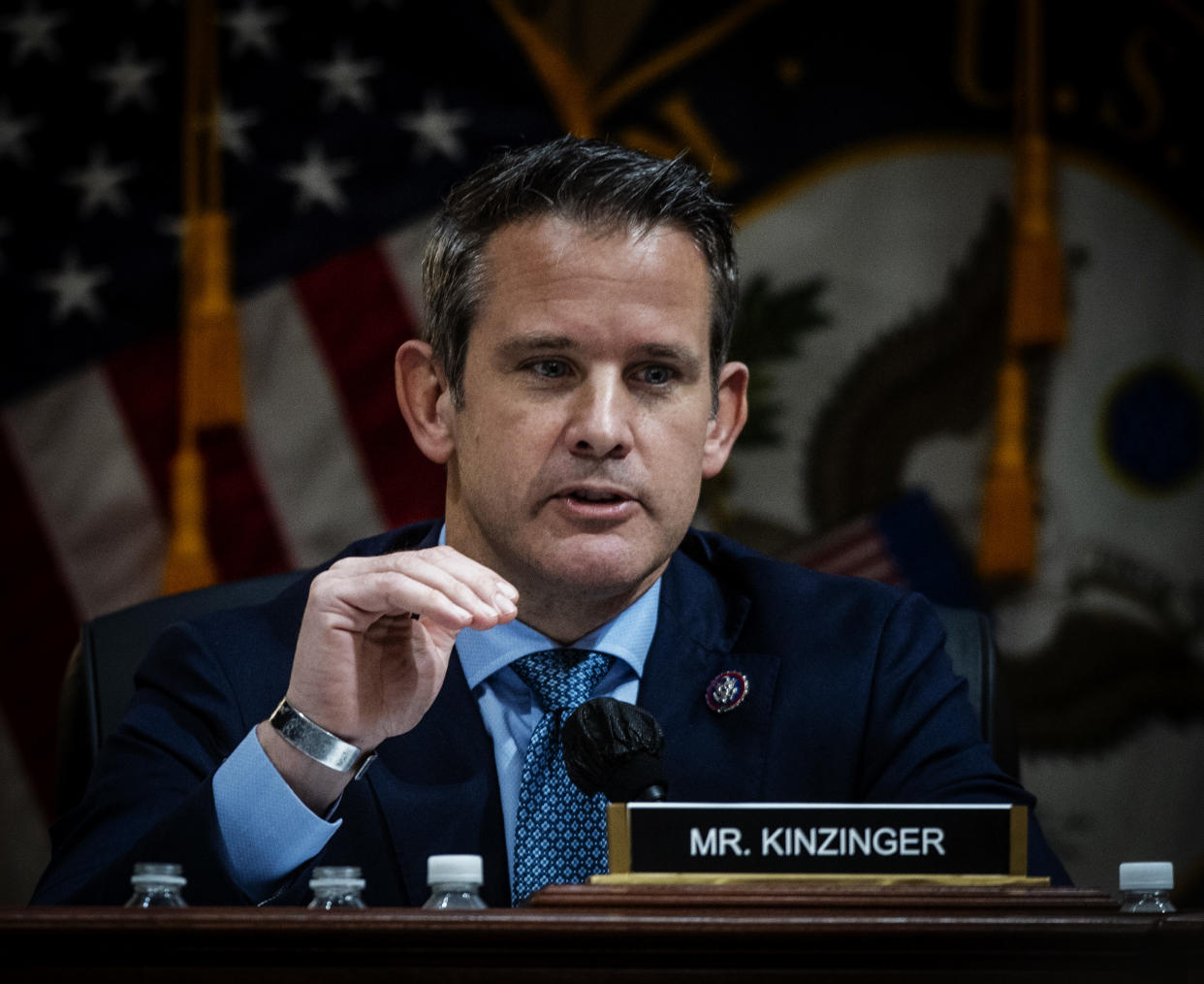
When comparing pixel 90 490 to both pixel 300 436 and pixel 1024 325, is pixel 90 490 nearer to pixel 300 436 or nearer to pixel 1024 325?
pixel 300 436

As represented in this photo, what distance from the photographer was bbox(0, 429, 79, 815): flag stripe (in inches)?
141

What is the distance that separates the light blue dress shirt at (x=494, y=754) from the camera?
1516mm

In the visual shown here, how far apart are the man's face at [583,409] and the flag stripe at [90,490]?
1.89 meters

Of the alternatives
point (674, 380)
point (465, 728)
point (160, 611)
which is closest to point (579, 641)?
point (465, 728)

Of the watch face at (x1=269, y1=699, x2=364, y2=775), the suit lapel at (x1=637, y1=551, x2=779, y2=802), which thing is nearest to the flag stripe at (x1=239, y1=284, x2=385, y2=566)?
the suit lapel at (x1=637, y1=551, x2=779, y2=802)

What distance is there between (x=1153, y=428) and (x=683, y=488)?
206 cm

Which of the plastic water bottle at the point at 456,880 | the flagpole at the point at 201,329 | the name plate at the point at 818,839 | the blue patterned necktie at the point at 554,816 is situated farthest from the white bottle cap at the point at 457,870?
the flagpole at the point at 201,329

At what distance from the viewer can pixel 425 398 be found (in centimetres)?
208

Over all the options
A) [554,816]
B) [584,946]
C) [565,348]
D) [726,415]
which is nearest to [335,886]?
[584,946]

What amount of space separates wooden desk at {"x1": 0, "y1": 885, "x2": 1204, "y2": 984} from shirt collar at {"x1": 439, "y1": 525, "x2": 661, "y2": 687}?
0.85m

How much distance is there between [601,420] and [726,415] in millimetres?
422

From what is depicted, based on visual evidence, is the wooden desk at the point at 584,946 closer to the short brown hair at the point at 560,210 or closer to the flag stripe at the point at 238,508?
the short brown hair at the point at 560,210

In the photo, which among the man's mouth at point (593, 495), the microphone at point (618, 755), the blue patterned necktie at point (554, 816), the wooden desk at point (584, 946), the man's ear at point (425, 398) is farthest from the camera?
the man's ear at point (425, 398)

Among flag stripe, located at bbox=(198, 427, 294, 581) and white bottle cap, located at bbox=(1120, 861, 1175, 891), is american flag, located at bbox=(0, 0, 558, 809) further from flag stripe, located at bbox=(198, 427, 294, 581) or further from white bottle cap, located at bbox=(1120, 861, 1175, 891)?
white bottle cap, located at bbox=(1120, 861, 1175, 891)
